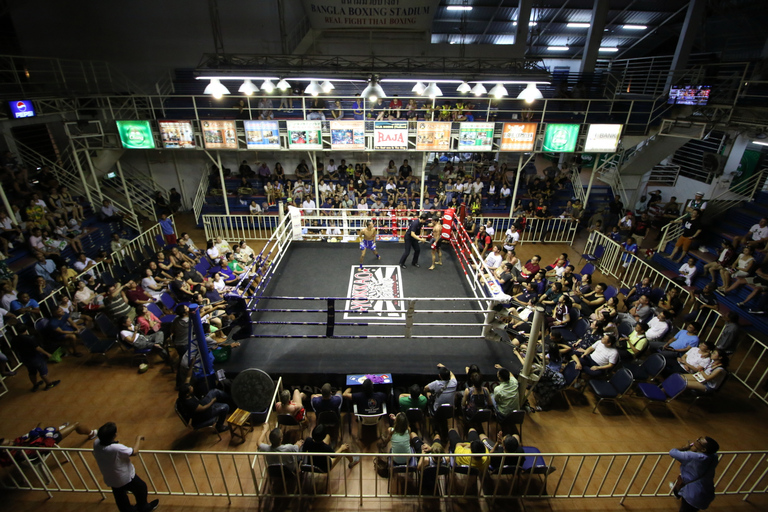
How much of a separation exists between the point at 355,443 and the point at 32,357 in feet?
18.1

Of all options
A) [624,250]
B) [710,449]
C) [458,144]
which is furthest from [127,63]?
[710,449]

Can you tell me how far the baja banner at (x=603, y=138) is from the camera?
1240 centimetres

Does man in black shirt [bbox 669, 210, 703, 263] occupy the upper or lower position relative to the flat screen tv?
lower

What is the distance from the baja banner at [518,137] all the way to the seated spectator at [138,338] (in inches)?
446

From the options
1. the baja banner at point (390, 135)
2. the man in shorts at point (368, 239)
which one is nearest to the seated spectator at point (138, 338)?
the man in shorts at point (368, 239)

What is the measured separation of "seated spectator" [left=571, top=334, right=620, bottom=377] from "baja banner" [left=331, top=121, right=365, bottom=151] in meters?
9.36

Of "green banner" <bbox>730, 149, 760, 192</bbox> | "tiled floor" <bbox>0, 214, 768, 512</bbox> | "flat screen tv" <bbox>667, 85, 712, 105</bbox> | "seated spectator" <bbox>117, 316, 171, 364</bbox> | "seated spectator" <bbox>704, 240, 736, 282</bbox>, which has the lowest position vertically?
"tiled floor" <bbox>0, 214, 768, 512</bbox>

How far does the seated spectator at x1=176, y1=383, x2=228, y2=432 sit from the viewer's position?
4875mm

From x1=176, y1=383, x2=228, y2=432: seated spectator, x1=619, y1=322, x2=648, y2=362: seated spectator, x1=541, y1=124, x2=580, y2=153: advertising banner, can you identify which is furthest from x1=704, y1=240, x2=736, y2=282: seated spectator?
x1=176, y1=383, x2=228, y2=432: seated spectator

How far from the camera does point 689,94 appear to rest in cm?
1204

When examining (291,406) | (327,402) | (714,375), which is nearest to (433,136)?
(714,375)

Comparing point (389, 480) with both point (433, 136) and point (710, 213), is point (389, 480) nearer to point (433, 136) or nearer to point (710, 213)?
point (433, 136)

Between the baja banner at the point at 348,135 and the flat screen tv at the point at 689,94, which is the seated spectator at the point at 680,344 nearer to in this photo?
the flat screen tv at the point at 689,94

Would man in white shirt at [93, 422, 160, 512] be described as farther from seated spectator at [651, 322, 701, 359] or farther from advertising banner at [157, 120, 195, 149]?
advertising banner at [157, 120, 195, 149]
